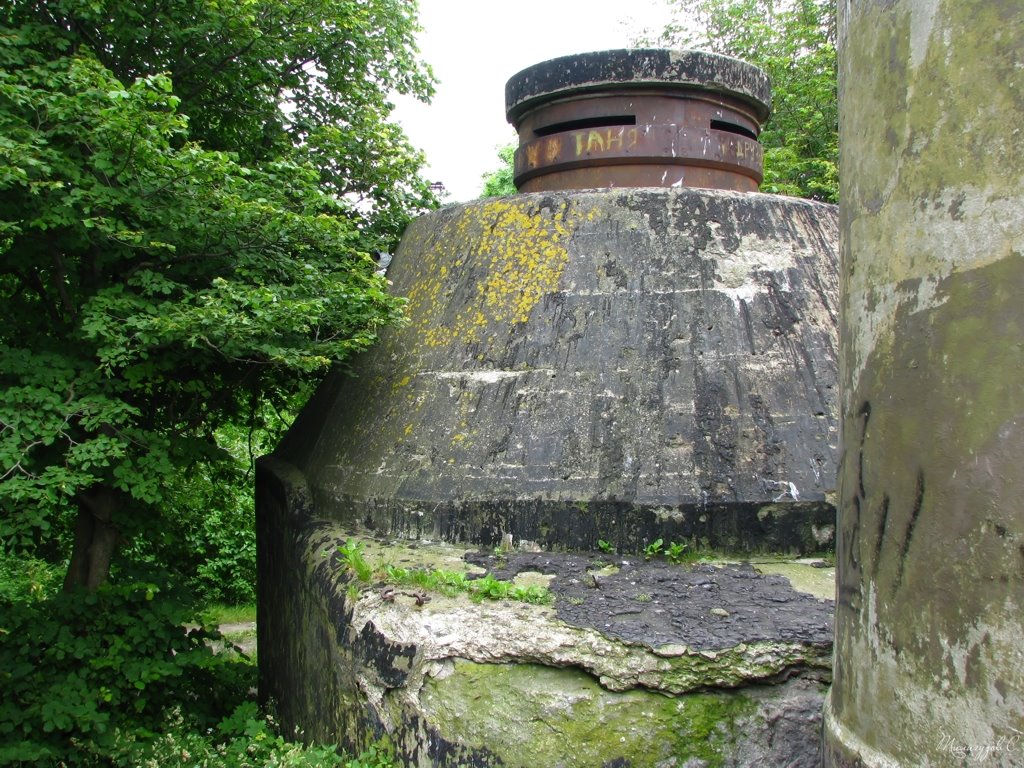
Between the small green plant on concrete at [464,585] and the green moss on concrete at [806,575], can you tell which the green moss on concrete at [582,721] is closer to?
the small green plant on concrete at [464,585]

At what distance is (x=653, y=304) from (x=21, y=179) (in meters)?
2.57

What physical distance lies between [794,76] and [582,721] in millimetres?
11934

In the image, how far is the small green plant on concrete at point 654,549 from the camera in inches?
129

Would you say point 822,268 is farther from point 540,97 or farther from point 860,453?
point 860,453

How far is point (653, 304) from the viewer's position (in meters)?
3.86

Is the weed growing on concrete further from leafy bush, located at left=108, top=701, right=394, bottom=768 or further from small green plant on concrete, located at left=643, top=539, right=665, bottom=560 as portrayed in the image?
leafy bush, located at left=108, top=701, right=394, bottom=768

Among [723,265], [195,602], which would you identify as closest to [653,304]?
[723,265]

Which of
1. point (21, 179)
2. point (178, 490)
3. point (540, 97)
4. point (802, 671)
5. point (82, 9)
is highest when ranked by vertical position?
point (82, 9)

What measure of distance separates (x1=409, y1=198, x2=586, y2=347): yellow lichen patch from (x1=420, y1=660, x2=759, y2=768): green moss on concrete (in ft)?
5.77

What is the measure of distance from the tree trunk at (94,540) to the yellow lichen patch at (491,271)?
80.2 inches

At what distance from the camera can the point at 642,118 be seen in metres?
4.68

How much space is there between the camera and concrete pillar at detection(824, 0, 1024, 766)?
5.47 ft

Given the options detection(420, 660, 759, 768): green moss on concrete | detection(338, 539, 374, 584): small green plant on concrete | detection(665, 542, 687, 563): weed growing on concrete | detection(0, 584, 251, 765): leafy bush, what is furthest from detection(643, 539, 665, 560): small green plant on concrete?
detection(0, 584, 251, 765): leafy bush

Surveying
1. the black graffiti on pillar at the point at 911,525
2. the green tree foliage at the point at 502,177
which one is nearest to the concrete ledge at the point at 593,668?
the black graffiti on pillar at the point at 911,525
